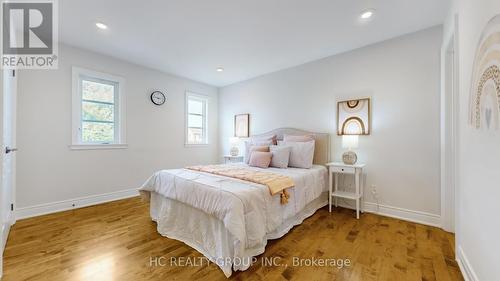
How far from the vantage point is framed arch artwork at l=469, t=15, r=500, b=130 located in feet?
3.46

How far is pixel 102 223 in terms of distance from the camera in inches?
99.6

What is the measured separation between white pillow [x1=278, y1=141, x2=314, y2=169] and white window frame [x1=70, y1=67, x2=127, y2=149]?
3.00m

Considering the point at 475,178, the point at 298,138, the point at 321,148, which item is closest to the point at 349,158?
the point at 321,148

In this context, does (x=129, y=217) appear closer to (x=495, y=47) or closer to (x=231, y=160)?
(x=231, y=160)

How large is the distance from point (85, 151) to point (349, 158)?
413cm

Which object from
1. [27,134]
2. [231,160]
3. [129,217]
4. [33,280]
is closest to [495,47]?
[33,280]

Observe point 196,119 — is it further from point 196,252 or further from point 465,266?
point 465,266

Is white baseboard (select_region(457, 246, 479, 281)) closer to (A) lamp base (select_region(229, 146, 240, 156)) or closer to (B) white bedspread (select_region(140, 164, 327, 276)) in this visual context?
(B) white bedspread (select_region(140, 164, 327, 276))

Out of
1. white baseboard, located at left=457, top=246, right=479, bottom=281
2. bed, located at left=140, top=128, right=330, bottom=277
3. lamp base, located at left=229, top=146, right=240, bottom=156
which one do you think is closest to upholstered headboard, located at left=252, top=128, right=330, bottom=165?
bed, located at left=140, top=128, right=330, bottom=277

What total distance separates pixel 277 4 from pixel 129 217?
322 cm

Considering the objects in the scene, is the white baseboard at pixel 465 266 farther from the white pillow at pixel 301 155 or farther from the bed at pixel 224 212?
the white pillow at pixel 301 155

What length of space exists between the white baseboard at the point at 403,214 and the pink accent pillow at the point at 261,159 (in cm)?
148

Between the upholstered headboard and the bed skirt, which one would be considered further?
the upholstered headboard

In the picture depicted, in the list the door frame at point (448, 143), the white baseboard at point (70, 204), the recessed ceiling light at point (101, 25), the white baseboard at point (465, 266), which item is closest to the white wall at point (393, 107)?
the door frame at point (448, 143)
